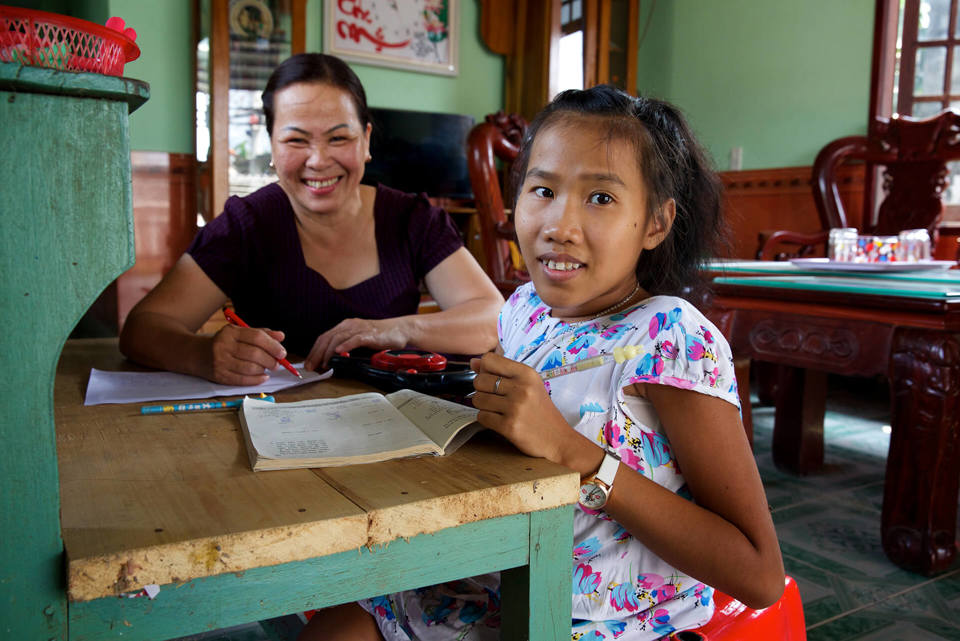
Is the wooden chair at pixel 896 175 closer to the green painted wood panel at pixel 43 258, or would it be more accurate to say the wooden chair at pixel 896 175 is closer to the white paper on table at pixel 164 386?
the white paper on table at pixel 164 386

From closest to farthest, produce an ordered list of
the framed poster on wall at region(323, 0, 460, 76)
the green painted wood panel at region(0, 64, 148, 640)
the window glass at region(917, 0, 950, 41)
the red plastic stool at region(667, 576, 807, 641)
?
1. the green painted wood panel at region(0, 64, 148, 640)
2. the red plastic stool at region(667, 576, 807, 641)
3. the window glass at region(917, 0, 950, 41)
4. the framed poster on wall at region(323, 0, 460, 76)

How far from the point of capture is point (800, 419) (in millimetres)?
2510

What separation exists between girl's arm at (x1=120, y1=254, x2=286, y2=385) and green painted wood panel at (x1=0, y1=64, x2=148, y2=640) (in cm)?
60

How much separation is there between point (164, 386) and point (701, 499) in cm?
70

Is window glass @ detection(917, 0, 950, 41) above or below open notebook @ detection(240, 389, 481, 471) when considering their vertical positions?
above

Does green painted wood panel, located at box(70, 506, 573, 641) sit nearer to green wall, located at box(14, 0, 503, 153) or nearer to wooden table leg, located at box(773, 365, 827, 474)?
wooden table leg, located at box(773, 365, 827, 474)

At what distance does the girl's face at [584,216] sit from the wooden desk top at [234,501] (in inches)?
10.0

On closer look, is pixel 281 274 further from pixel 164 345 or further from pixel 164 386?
pixel 164 386

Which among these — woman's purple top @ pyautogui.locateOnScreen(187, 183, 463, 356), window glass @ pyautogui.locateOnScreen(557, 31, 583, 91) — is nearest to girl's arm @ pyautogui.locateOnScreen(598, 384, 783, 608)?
woman's purple top @ pyautogui.locateOnScreen(187, 183, 463, 356)

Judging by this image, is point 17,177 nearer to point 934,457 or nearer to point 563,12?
point 934,457

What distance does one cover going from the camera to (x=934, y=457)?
172 cm

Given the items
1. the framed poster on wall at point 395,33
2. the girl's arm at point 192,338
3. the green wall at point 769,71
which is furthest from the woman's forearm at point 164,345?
the green wall at point 769,71

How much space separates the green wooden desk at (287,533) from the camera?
17.9 inches

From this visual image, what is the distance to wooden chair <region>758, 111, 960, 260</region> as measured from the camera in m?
3.06
